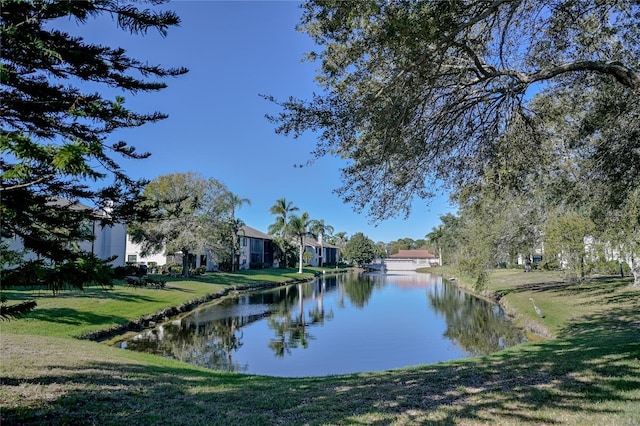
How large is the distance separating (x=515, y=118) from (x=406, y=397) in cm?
584

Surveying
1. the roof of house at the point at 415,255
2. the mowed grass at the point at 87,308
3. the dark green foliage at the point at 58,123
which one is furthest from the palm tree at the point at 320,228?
the dark green foliage at the point at 58,123

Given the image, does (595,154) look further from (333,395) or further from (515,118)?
(333,395)

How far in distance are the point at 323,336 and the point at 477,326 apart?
7910 mm

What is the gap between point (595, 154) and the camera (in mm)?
8883

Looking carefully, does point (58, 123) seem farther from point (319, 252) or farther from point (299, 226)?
point (319, 252)

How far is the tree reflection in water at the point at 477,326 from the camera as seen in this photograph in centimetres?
1595

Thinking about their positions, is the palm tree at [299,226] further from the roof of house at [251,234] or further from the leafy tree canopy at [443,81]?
the leafy tree canopy at [443,81]

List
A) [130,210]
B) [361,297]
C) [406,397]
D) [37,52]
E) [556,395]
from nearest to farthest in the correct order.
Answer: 1. [37,52]
2. [130,210]
3. [556,395]
4. [406,397]
5. [361,297]

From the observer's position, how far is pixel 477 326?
2014 cm

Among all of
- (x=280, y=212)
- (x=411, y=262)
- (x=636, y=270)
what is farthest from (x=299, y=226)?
(x=411, y=262)

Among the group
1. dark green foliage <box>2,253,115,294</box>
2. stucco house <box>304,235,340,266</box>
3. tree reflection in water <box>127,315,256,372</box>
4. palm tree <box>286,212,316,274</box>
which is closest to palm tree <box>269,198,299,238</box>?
palm tree <box>286,212,316,274</box>

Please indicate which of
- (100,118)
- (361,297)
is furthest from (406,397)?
(361,297)

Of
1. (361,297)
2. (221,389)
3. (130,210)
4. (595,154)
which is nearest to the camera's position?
(130,210)

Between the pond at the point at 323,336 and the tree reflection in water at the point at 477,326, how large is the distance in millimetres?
37
